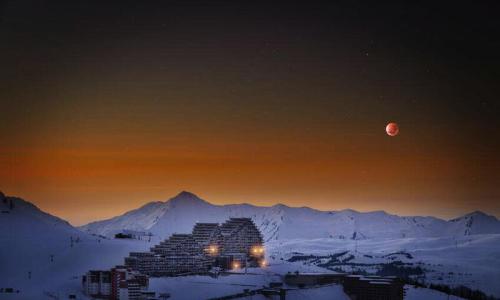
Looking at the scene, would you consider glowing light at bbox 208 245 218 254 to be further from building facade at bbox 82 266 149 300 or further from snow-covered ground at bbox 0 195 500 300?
building facade at bbox 82 266 149 300

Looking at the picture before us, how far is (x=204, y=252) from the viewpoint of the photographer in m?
54.9

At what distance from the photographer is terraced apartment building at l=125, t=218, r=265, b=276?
49.8 metres

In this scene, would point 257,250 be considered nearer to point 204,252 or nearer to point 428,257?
point 204,252

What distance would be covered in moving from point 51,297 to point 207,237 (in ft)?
Result: 49.0

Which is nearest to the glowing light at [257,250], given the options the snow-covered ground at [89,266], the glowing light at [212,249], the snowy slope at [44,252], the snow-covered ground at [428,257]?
the snow-covered ground at [89,266]

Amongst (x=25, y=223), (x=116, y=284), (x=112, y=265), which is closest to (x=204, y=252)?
(x=112, y=265)

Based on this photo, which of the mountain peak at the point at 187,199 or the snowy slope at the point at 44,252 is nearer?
the snowy slope at the point at 44,252

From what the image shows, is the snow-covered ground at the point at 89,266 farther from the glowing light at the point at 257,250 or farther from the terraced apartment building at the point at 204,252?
the terraced apartment building at the point at 204,252

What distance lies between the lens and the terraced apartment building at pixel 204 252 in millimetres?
49844

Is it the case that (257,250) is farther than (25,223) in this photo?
No

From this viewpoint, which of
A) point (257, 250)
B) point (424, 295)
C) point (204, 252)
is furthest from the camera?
point (257, 250)

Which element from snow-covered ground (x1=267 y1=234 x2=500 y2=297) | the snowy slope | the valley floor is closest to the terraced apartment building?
the valley floor

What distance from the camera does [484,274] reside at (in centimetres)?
8525

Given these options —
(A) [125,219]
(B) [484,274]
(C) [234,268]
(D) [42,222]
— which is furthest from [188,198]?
(C) [234,268]
